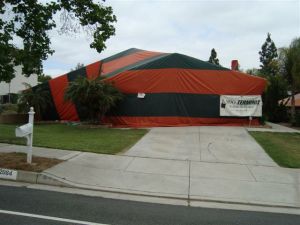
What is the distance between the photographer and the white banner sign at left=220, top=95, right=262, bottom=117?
22.5 meters

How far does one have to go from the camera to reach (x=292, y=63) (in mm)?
26641

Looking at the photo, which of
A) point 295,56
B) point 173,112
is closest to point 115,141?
point 173,112

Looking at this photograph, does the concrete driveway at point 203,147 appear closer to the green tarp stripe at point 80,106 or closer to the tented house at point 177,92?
the tented house at point 177,92

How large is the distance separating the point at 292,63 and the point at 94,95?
13.6 meters

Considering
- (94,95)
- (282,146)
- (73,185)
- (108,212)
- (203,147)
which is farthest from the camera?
(94,95)

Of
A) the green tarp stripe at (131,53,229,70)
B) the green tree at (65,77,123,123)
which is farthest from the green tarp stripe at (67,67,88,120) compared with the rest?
the green tarp stripe at (131,53,229,70)

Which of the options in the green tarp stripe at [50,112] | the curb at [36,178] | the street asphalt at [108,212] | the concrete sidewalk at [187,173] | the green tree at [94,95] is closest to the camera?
the street asphalt at [108,212]

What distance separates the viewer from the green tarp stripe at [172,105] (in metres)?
22.4

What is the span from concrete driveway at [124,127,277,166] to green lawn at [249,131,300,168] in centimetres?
28

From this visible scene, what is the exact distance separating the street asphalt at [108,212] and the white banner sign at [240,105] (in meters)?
15.2

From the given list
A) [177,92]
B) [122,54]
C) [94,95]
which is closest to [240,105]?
[177,92]

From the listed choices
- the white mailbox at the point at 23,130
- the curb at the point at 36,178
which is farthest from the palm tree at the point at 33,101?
the curb at the point at 36,178

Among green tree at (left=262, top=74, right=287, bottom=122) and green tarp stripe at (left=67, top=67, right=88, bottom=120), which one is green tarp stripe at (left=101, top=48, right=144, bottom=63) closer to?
green tarp stripe at (left=67, top=67, right=88, bottom=120)

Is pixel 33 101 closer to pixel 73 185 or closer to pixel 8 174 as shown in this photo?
pixel 8 174
